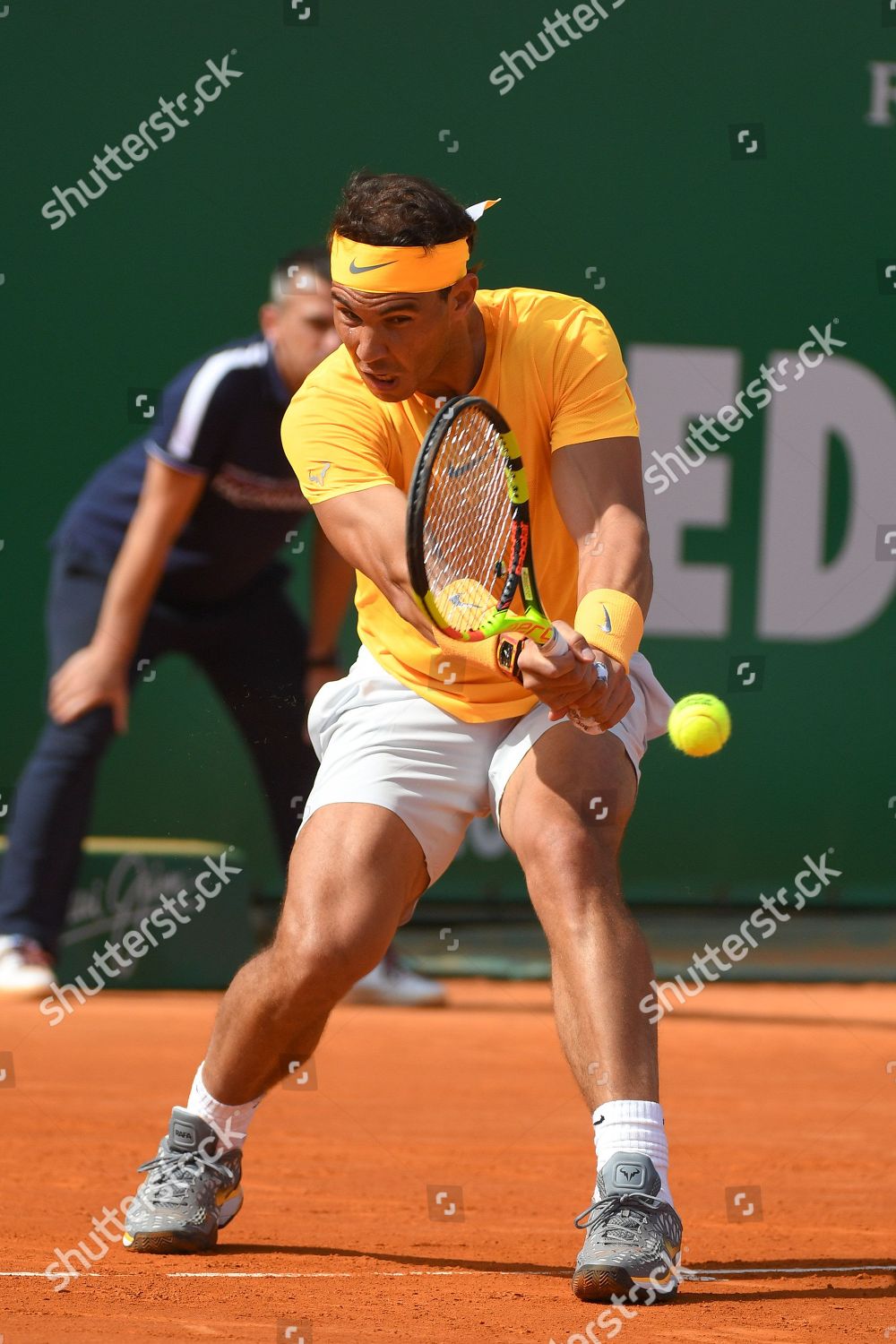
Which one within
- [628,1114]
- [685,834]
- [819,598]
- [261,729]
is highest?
[819,598]

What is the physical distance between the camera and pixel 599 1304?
2635 mm

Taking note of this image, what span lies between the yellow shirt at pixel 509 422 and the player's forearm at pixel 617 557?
0.15 metres

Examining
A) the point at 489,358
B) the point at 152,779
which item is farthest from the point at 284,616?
the point at 489,358

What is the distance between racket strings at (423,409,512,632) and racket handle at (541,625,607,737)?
21 centimetres

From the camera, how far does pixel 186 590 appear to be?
6.23 m

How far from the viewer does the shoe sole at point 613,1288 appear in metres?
2.59

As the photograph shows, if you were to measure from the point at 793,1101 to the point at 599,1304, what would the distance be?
2.40 metres

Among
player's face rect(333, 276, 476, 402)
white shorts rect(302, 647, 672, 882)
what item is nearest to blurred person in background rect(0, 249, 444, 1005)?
white shorts rect(302, 647, 672, 882)

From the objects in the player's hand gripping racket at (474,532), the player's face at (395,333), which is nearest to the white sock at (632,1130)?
the player's hand gripping racket at (474,532)

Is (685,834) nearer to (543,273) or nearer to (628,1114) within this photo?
(543,273)

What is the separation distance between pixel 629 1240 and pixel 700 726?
2.84 ft

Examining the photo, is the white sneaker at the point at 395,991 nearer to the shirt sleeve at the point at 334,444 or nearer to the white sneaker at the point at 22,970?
the white sneaker at the point at 22,970

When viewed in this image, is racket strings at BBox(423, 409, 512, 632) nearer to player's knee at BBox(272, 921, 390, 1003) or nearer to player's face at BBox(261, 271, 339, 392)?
player's knee at BBox(272, 921, 390, 1003)

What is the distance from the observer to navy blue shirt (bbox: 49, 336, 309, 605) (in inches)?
236
